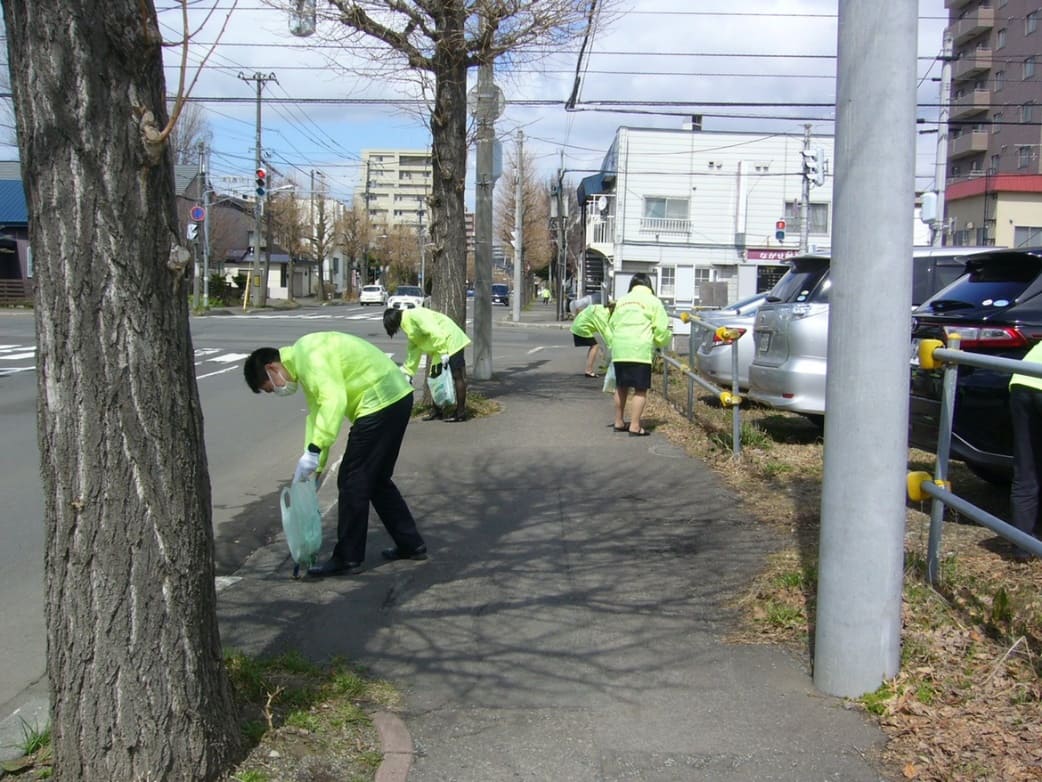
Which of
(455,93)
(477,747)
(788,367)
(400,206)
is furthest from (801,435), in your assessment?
(400,206)

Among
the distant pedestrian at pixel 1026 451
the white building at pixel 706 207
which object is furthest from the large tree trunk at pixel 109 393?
the white building at pixel 706 207

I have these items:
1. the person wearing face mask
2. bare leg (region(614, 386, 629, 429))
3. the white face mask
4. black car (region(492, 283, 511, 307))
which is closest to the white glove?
the person wearing face mask

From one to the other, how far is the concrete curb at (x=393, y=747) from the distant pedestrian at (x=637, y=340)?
6.39 metres

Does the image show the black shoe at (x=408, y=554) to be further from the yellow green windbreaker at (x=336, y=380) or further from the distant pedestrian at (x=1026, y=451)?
the distant pedestrian at (x=1026, y=451)

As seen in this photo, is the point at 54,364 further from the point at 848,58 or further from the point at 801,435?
the point at 801,435

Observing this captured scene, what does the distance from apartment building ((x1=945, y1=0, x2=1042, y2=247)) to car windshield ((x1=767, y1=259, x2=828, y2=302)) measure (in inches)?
1356

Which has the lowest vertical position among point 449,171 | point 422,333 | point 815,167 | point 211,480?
point 211,480

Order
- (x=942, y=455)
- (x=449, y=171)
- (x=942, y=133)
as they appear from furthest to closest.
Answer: (x=942, y=133) → (x=449, y=171) → (x=942, y=455)

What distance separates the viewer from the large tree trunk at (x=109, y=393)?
9.68 ft

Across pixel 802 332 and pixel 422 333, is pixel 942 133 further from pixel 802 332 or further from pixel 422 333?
pixel 422 333

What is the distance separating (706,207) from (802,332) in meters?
36.3

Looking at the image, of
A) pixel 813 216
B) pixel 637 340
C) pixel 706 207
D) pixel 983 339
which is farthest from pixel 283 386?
pixel 813 216

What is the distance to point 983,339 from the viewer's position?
5879 millimetres

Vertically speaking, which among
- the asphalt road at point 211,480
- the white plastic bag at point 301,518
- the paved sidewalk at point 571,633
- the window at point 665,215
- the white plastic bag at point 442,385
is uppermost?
the window at point 665,215
